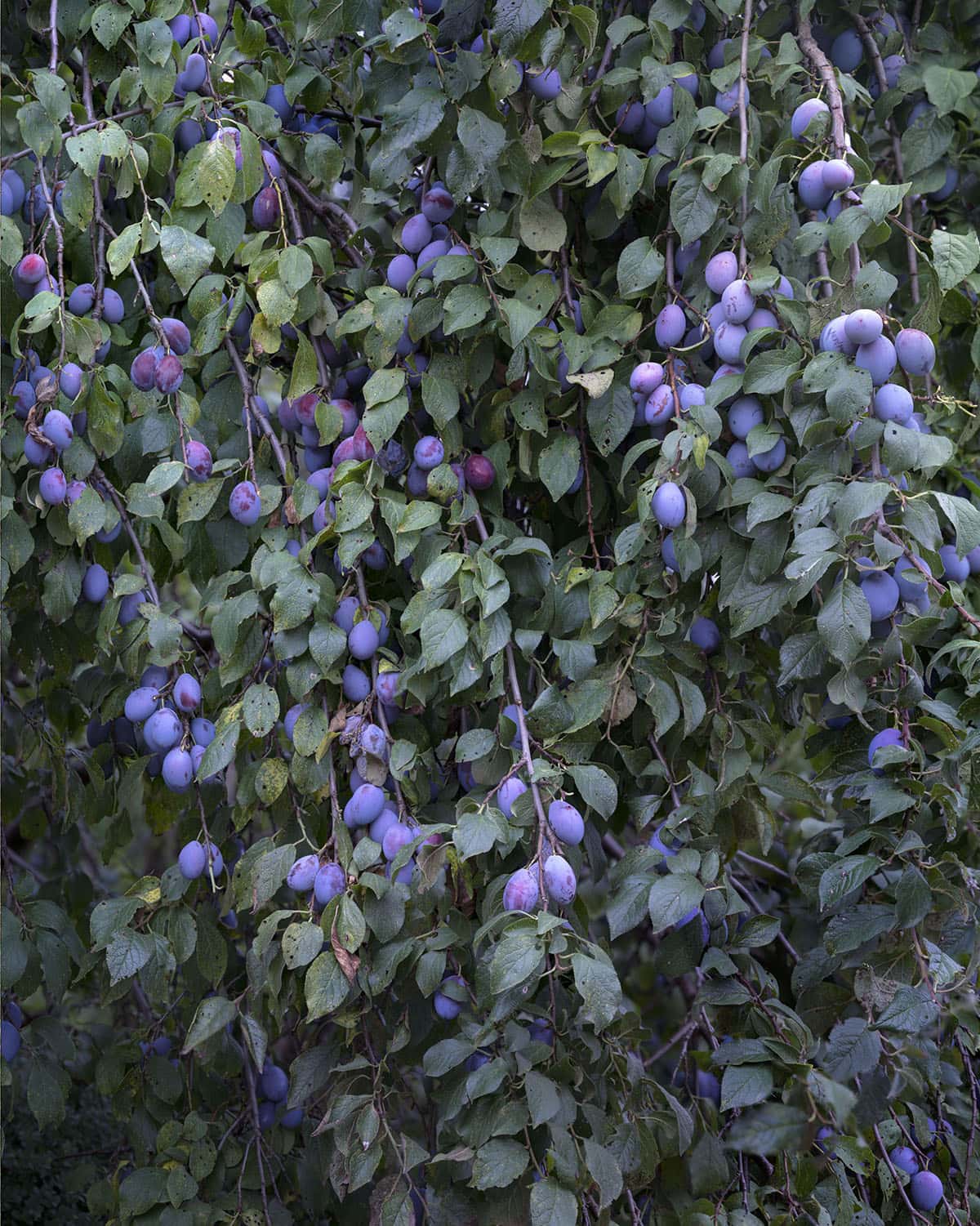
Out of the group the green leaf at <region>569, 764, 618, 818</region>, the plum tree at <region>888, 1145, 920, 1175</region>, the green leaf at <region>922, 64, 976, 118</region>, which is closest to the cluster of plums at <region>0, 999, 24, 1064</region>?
the green leaf at <region>569, 764, 618, 818</region>

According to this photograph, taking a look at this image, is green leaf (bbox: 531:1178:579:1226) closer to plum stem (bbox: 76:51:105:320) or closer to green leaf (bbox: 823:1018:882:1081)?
green leaf (bbox: 823:1018:882:1081)

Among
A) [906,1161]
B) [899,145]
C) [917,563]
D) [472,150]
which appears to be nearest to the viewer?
[917,563]

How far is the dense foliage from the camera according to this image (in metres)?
1.11

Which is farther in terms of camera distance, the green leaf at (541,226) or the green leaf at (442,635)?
the green leaf at (541,226)

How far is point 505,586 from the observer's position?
3.81 ft

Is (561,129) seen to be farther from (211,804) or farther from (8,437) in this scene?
(211,804)

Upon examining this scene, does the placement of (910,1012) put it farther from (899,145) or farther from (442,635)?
(899,145)

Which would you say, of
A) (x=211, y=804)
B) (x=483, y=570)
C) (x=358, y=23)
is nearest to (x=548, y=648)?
(x=483, y=570)

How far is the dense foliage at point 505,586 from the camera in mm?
1112

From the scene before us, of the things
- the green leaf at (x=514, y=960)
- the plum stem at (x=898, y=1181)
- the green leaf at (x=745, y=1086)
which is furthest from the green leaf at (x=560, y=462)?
the plum stem at (x=898, y=1181)

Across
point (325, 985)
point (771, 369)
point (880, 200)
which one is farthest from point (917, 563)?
point (325, 985)

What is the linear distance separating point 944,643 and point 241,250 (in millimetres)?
824

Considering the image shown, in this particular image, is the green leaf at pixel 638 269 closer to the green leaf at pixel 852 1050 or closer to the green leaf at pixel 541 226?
the green leaf at pixel 541 226

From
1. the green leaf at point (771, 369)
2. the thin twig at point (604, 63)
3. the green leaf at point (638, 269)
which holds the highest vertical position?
the thin twig at point (604, 63)
